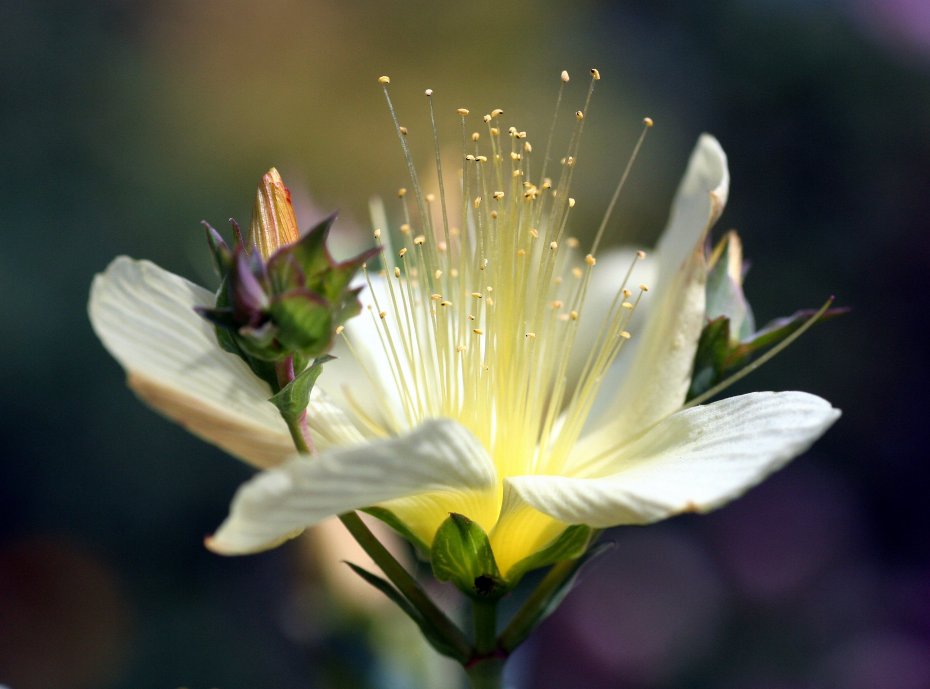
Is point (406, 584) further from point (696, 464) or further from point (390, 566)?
point (696, 464)

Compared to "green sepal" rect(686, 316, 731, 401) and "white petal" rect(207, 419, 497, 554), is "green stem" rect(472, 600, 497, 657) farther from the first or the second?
"green sepal" rect(686, 316, 731, 401)

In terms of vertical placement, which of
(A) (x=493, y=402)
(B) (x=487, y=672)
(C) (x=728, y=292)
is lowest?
(B) (x=487, y=672)

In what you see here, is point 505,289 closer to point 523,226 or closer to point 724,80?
point 523,226

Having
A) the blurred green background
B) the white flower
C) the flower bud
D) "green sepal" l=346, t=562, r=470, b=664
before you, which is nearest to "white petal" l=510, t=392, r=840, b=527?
the white flower

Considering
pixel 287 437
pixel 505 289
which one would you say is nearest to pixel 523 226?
pixel 505 289

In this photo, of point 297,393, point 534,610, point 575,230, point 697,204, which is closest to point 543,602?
point 534,610

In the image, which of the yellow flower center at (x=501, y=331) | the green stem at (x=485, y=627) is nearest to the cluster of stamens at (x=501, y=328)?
the yellow flower center at (x=501, y=331)

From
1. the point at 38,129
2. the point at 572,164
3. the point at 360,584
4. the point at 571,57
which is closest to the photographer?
the point at 572,164
